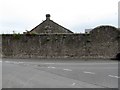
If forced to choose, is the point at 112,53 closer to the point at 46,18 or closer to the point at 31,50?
the point at 31,50

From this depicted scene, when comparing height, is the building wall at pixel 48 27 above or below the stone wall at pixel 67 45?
above

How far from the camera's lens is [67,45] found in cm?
3275

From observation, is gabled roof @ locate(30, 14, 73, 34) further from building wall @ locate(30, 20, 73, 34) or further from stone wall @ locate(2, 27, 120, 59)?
stone wall @ locate(2, 27, 120, 59)

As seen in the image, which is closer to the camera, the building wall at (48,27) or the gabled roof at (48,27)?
the building wall at (48,27)

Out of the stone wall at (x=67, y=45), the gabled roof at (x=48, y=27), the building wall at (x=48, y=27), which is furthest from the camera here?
the gabled roof at (x=48, y=27)

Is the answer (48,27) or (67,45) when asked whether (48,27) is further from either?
(67,45)

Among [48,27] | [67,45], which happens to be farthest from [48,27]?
[67,45]

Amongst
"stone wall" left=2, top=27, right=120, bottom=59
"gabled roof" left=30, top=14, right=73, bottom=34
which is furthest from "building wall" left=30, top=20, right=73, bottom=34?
"stone wall" left=2, top=27, right=120, bottom=59

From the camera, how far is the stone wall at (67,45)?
32.3 metres

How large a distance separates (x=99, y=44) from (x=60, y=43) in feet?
13.5

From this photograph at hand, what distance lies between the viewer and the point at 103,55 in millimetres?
32062

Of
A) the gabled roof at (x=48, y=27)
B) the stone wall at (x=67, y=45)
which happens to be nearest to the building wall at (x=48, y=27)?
the gabled roof at (x=48, y=27)

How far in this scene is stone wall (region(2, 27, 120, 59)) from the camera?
32.3m

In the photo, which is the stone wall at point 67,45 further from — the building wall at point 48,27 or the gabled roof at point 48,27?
the gabled roof at point 48,27
